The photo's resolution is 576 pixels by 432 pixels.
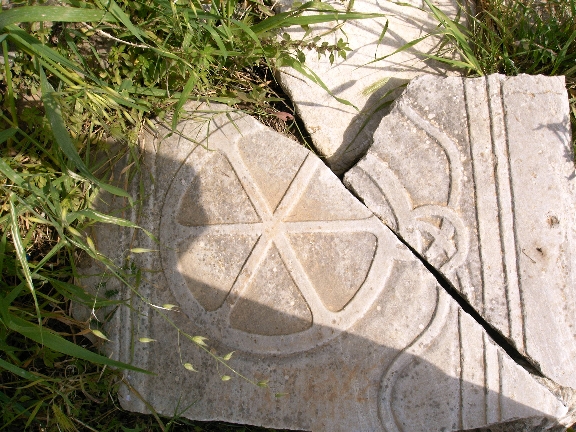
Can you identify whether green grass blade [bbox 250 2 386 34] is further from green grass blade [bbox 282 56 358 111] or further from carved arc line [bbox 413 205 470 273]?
carved arc line [bbox 413 205 470 273]

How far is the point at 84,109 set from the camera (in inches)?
87.7

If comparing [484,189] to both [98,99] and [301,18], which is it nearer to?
[301,18]

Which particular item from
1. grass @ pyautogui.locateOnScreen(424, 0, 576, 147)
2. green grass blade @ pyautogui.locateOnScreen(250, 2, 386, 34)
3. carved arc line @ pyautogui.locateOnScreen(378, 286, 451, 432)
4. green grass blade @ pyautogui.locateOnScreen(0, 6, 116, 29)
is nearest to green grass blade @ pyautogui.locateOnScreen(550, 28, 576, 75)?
grass @ pyautogui.locateOnScreen(424, 0, 576, 147)

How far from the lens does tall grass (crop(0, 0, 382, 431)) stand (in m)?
2.08

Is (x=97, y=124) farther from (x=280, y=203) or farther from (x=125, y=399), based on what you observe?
(x=125, y=399)

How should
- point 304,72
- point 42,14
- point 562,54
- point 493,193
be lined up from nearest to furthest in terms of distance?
point 42,14, point 493,193, point 304,72, point 562,54

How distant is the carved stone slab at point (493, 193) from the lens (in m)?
1.97

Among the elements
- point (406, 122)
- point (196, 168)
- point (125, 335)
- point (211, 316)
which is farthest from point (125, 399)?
point (406, 122)

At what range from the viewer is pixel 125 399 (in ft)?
6.86

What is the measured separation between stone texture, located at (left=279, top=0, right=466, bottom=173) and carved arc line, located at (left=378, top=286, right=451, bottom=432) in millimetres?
788

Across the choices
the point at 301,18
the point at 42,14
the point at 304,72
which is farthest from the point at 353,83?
the point at 42,14

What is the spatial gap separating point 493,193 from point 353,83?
78 centimetres

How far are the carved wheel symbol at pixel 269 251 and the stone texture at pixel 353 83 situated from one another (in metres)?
0.27

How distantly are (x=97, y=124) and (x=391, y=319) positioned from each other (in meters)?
1.39
